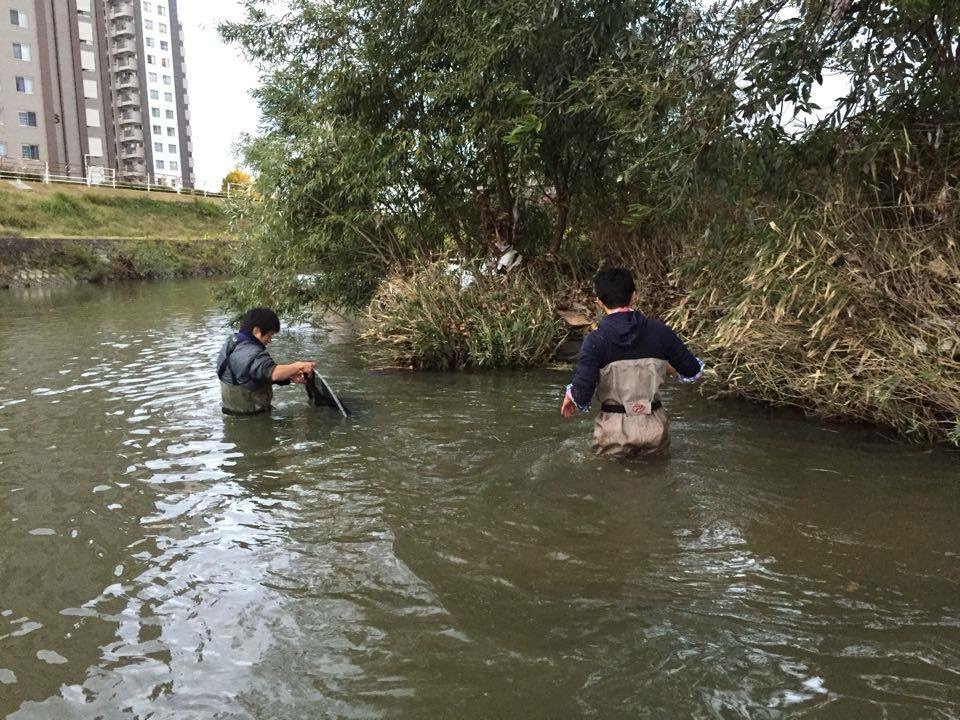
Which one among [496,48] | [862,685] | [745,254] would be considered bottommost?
[862,685]

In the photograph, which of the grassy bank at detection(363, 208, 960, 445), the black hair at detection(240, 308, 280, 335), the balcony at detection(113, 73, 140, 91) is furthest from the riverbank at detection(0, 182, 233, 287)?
the balcony at detection(113, 73, 140, 91)

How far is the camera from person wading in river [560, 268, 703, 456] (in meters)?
5.13

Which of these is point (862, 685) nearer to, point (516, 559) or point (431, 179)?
point (516, 559)

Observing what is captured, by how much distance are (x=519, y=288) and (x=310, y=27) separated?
15.0ft

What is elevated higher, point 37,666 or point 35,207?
point 35,207

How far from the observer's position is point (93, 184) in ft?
144

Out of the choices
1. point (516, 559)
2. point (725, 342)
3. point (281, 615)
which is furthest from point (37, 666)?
point (725, 342)

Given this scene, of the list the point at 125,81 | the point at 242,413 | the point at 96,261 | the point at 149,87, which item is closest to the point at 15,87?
the point at 125,81

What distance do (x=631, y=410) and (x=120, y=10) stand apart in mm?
75820

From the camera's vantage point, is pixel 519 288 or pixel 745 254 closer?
pixel 745 254

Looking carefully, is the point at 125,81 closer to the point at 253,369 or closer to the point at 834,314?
the point at 253,369

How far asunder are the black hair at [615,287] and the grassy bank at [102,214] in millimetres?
34810

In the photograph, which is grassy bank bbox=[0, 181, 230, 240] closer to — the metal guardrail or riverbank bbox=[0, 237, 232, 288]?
the metal guardrail

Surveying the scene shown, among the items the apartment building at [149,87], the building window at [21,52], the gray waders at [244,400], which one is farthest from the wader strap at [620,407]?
the apartment building at [149,87]
